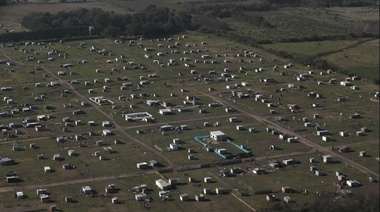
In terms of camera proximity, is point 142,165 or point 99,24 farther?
point 99,24

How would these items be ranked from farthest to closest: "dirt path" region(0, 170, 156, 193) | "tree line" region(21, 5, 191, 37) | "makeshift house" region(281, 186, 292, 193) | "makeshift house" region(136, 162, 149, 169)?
"tree line" region(21, 5, 191, 37) < "makeshift house" region(136, 162, 149, 169) < "dirt path" region(0, 170, 156, 193) < "makeshift house" region(281, 186, 292, 193)

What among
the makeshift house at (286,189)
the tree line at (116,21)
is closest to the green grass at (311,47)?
the tree line at (116,21)

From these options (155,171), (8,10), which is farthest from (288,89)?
(8,10)

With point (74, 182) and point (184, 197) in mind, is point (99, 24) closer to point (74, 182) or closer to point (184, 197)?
point (74, 182)

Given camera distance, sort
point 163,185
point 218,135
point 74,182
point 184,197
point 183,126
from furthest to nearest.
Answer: point 183,126 < point 218,135 < point 74,182 < point 163,185 < point 184,197

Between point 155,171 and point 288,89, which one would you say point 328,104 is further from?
point 155,171

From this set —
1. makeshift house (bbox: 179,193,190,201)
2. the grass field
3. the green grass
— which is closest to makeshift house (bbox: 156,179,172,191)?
makeshift house (bbox: 179,193,190,201)

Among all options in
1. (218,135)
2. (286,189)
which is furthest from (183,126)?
(286,189)

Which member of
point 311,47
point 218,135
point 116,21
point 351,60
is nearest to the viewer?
point 218,135

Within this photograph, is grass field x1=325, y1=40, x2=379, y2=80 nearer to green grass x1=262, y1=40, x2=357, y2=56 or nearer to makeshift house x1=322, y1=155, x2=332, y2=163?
green grass x1=262, y1=40, x2=357, y2=56
